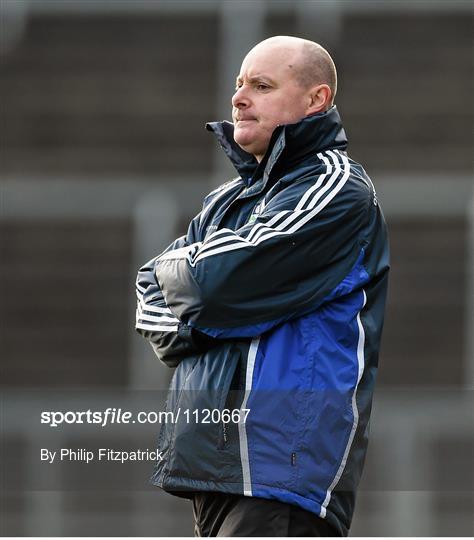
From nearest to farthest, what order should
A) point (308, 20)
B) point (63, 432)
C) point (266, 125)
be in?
point (266, 125), point (63, 432), point (308, 20)

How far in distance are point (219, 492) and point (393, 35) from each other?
20.6 feet

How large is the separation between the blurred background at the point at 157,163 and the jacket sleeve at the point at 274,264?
16.3 feet

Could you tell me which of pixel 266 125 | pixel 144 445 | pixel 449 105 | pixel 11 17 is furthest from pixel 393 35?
pixel 266 125

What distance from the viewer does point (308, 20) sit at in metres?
8.27

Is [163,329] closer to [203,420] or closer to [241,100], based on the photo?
[203,420]

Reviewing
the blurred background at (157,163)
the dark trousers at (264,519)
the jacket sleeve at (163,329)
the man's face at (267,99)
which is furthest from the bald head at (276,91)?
the blurred background at (157,163)

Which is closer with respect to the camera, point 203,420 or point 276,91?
point 203,420

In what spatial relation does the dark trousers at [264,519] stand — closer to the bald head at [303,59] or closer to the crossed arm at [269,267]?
the crossed arm at [269,267]

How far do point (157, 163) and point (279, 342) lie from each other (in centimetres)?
592

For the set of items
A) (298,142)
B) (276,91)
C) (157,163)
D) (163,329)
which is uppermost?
(276,91)

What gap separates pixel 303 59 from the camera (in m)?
2.96

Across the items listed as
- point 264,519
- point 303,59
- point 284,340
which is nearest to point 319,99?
point 303,59

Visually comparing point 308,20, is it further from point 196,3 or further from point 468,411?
point 468,411

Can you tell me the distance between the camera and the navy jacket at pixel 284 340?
2.67 m
